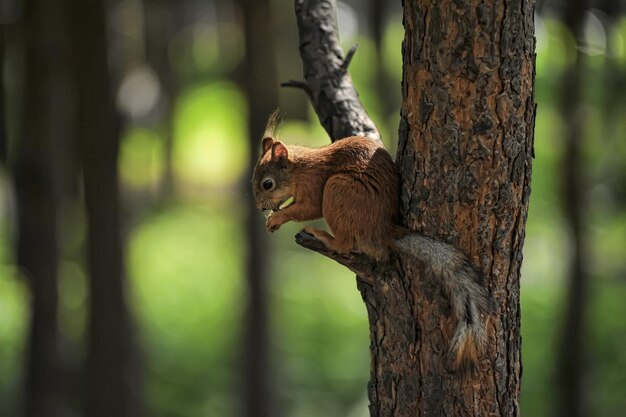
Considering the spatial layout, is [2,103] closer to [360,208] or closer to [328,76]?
[328,76]

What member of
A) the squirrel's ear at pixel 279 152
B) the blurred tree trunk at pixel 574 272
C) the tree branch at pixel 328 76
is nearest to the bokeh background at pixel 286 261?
the blurred tree trunk at pixel 574 272

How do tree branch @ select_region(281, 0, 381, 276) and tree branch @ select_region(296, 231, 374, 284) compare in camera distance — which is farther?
tree branch @ select_region(281, 0, 381, 276)

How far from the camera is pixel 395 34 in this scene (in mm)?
17297

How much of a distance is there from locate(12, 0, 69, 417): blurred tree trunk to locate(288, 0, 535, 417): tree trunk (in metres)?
3.97

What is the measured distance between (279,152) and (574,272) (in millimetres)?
3783

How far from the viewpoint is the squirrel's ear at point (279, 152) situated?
362 cm

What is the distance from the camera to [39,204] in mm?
6418

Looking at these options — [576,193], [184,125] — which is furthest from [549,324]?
[184,125]

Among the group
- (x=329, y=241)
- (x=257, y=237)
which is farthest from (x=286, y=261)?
(x=329, y=241)

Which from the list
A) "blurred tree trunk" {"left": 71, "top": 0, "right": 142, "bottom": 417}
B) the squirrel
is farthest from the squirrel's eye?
"blurred tree trunk" {"left": 71, "top": 0, "right": 142, "bottom": 417}

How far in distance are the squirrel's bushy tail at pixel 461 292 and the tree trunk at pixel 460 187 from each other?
45 mm

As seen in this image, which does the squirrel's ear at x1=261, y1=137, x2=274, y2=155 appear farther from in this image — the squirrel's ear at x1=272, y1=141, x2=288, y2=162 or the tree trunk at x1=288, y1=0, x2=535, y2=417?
the tree trunk at x1=288, y1=0, x2=535, y2=417

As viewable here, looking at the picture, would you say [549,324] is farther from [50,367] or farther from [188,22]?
[188,22]

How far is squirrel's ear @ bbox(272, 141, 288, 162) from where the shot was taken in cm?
362
